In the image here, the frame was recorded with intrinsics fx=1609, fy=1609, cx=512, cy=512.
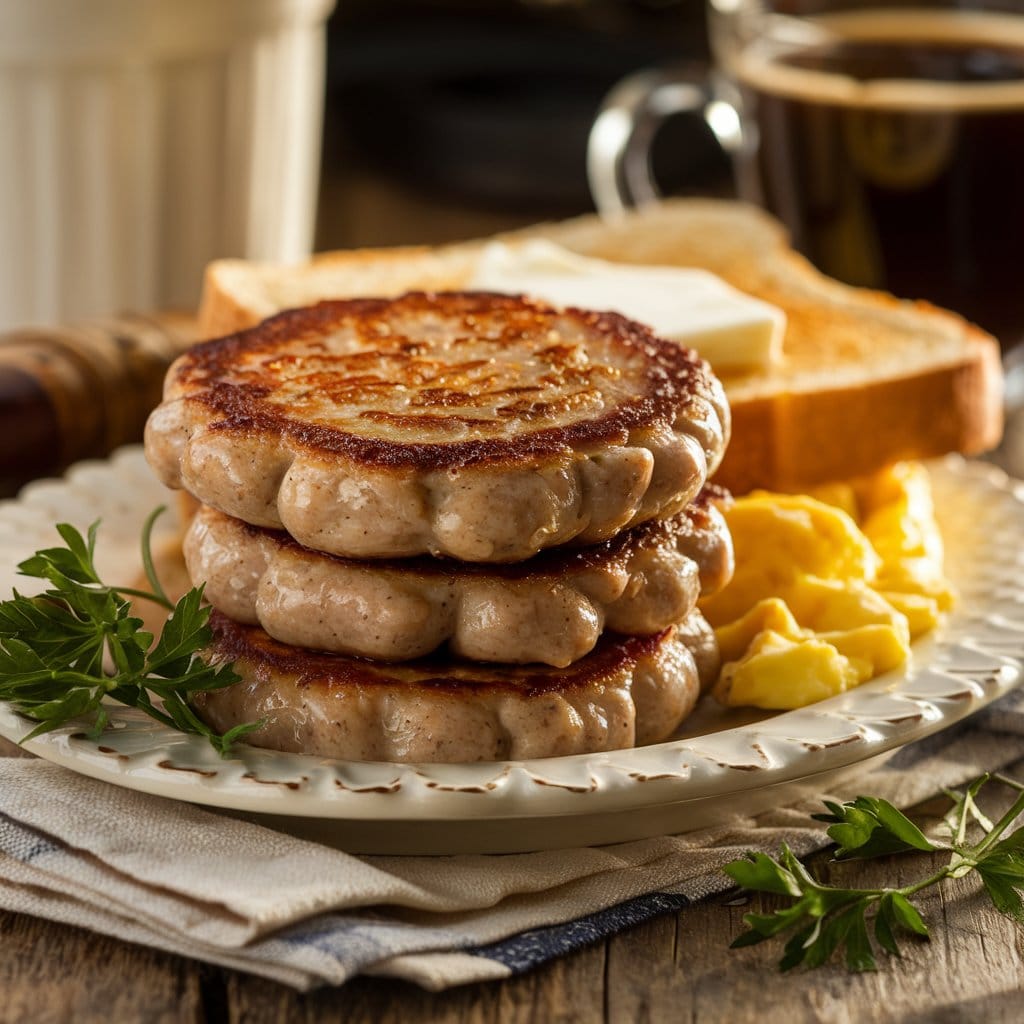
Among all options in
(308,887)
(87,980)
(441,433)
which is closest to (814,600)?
(441,433)

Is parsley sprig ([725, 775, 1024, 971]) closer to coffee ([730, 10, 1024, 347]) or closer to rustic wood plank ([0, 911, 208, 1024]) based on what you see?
rustic wood plank ([0, 911, 208, 1024])

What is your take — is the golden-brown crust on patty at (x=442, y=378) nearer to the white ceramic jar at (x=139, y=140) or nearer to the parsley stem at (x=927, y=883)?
the parsley stem at (x=927, y=883)

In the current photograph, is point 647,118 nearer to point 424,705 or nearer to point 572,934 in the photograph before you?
point 424,705

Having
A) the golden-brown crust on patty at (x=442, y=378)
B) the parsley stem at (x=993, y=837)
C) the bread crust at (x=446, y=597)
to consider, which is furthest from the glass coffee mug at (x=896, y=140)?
the parsley stem at (x=993, y=837)

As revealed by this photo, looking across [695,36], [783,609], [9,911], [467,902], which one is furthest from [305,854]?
[695,36]

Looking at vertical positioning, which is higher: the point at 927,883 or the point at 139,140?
the point at 139,140

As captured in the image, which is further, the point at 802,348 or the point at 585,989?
the point at 802,348
